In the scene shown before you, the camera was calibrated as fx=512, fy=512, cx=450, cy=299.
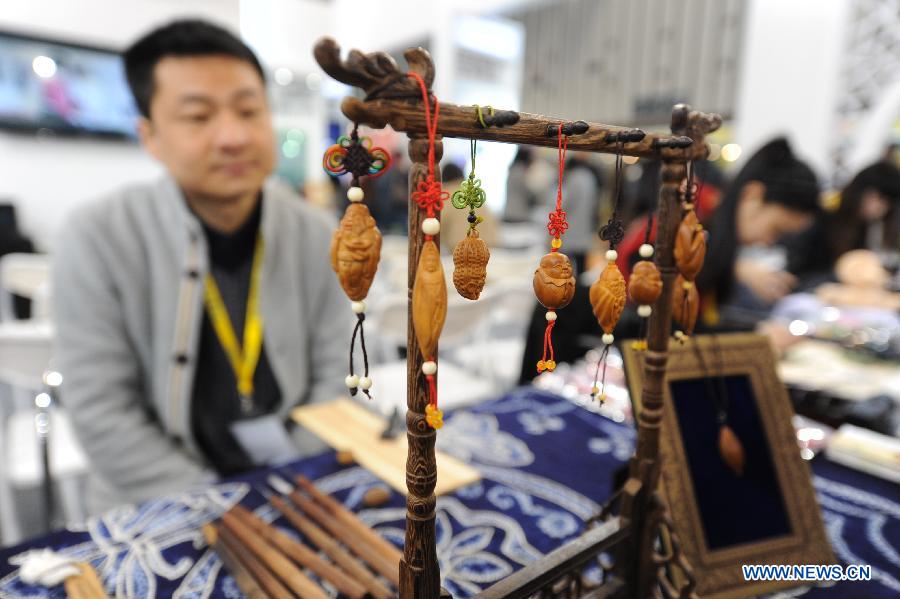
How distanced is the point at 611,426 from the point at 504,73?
6.53 m

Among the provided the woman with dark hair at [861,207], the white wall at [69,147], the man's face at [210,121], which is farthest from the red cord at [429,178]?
the white wall at [69,147]

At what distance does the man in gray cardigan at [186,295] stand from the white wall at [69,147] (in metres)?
3.64

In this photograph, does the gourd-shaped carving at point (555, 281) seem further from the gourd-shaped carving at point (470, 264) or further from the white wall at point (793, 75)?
the white wall at point (793, 75)

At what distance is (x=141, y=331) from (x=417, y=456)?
107 cm

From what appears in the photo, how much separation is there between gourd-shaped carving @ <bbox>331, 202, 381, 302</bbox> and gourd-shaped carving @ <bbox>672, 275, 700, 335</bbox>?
0.41 metres

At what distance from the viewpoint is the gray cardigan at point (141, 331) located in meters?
1.16

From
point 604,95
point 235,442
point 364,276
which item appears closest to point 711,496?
point 364,276

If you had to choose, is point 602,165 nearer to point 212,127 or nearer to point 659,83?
point 659,83

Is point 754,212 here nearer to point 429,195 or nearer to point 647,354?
point 647,354

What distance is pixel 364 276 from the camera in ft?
1.34

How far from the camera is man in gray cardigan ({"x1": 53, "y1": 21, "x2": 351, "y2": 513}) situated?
114cm

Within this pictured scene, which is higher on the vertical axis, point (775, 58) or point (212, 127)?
point (775, 58)

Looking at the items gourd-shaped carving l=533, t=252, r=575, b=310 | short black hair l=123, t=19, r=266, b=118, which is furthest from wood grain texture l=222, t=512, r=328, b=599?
short black hair l=123, t=19, r=266, b=118

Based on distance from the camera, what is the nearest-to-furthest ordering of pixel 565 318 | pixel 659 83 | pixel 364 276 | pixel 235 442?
pixel 364 276
pixel 235 442
pixel 565 318
pixel 659 83
